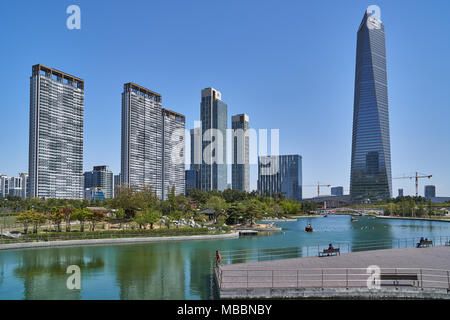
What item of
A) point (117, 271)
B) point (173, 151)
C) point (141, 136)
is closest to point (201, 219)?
point (117, 271)

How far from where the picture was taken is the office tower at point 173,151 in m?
167

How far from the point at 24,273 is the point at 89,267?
5.01 m

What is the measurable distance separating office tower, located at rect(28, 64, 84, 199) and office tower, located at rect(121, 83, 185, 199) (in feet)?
62.2

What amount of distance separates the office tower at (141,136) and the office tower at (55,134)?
18523 millimetres

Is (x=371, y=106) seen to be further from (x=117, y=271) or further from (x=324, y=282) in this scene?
(x=324, y=282)

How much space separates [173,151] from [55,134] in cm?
6496

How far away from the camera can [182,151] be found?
18662 cm

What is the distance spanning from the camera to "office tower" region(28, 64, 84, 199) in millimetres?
111562

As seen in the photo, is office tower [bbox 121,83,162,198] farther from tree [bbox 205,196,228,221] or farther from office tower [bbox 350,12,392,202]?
office tower [bbox 350,12,392,202]

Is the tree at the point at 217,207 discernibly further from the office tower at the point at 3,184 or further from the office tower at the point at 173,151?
the office tower at the point at 3,184

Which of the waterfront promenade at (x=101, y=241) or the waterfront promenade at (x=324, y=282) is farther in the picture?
the waterfront promenade at (x=101, y=241)

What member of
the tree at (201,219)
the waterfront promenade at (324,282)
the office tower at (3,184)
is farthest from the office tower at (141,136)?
the waterfront promenade at (324,282)

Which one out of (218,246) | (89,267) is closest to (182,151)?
(218,246)
